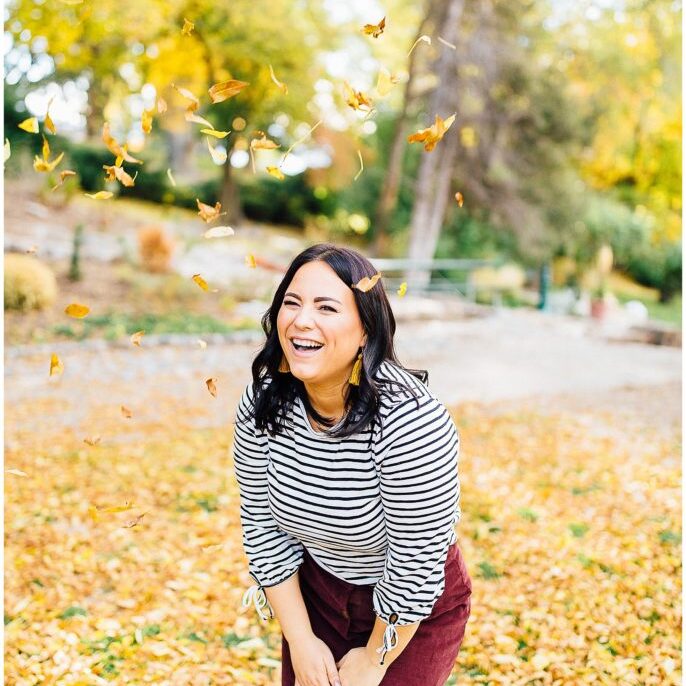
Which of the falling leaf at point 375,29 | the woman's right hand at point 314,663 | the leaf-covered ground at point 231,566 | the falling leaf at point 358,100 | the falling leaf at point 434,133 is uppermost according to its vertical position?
the falling leaf at point 375,29

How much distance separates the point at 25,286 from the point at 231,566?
739 centimetres

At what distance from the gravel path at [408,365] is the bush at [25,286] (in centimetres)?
149

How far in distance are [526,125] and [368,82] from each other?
570 centimetres

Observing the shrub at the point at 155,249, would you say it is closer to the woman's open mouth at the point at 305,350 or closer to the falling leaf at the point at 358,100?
the falling leaf at the point at 358,100

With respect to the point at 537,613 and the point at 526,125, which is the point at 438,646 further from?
the point at 526,125

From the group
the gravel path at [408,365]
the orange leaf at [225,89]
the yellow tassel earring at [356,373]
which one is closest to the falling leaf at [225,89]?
the orange leaf at [225,89]

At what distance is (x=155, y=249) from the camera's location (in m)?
12.6

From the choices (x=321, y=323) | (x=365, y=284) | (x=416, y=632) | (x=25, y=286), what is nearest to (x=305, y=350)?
(x=321, y=323)

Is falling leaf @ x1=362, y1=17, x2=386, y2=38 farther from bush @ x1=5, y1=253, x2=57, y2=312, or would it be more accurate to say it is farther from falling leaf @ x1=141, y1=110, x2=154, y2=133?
bush @ x1=5, y1=253, x2=57, y2=312

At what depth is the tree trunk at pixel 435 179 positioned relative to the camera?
14023 millimetres

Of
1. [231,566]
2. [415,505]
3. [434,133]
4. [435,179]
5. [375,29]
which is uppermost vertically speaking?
[435,179]

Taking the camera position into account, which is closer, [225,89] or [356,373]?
[356,373]

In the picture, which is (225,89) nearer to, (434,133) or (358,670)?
(434,133)

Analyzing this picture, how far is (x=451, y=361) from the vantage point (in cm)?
980
